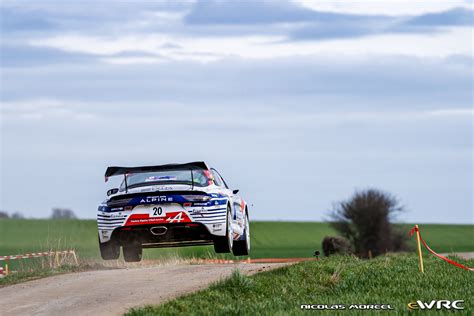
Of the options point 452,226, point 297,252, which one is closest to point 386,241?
point 297,252

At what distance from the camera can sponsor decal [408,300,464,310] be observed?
48.4ft

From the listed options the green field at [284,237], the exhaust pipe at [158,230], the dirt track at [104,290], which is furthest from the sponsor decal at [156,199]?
the green field at [284,237]

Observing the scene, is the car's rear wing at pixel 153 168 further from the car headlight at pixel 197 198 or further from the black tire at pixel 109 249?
the black tire at pixel 109 249

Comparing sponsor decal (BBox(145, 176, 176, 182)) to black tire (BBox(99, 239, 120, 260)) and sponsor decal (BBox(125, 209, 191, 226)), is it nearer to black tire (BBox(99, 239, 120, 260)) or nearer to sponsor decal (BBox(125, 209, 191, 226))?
sponsor decal (BBox(125, 209, 191, 226))

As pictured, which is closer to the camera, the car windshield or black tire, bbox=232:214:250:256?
the car windshield

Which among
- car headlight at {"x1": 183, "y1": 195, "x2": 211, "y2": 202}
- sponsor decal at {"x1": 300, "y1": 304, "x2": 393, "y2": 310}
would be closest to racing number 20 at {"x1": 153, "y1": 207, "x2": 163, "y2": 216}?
car headlight at {"x1": 183, "y1": 195, "x2": 211, "y2": 202}

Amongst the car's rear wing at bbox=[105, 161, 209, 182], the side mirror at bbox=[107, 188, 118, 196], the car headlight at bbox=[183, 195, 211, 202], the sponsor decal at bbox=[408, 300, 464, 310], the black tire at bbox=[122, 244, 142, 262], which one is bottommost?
the sponsor decal at bbox=[408, 300, 464, 310]

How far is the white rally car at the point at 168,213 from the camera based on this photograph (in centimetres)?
1745

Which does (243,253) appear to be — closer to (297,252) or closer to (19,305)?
(19,305)

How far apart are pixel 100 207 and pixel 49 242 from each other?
6.38 meters

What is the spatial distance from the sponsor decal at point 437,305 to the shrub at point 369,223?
56869 millimetres

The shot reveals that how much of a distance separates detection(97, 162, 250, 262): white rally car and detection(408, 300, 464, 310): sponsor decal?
12.7 ft

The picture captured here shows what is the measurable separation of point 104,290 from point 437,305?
5354 mm

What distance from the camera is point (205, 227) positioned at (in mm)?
17453
